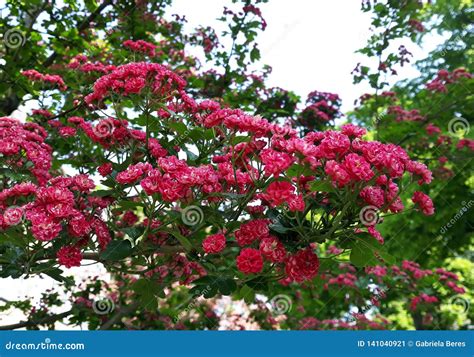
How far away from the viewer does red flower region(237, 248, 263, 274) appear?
2588 mm

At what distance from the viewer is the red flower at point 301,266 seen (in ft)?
8.75

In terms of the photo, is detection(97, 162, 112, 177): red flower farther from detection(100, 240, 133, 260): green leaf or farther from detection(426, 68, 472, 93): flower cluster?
detection(426, 68, 472, 93): flower cluster

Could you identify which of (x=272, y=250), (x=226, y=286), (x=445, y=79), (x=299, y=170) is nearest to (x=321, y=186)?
(x=299, y=170)

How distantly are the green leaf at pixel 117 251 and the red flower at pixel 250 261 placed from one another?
2.17 ft

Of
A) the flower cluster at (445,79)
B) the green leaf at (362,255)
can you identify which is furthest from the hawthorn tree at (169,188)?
the flower cluster at (445,79)

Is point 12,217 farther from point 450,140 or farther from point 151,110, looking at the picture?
point 450,140

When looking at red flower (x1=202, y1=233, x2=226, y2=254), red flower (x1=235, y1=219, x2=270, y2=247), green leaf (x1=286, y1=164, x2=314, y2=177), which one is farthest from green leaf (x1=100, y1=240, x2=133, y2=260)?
green leaf (x1=286, y1=164, x2=314, y2=177)

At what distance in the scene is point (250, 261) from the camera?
2.60m

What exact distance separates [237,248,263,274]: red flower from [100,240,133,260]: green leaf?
0.66 meters

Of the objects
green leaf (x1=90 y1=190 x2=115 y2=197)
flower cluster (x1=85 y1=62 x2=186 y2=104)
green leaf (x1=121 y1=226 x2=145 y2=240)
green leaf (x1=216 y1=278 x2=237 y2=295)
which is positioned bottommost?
green leaf (x1=216 y1=278 x2=237 y2=295)

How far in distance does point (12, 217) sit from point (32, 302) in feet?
11.7

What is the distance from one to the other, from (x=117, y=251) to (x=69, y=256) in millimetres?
325

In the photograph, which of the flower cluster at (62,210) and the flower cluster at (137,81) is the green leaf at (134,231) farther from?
the flower cluster at (137,81)

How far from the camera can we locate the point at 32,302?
5.90 m
